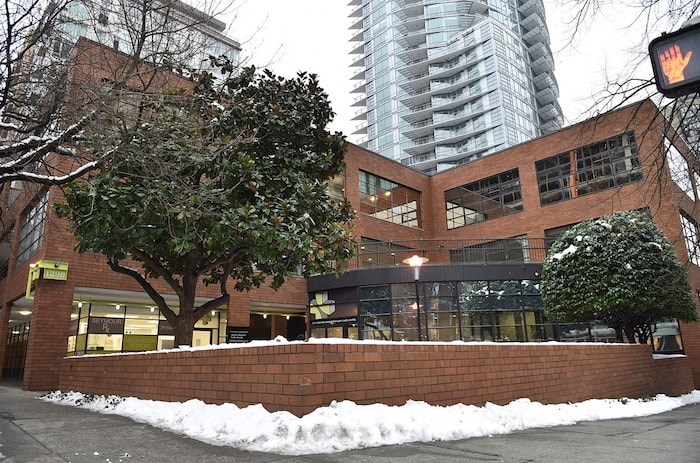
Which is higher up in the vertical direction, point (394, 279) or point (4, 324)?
point (394, 279)

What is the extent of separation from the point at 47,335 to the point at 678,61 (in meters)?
17.5

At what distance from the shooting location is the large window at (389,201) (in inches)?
1049

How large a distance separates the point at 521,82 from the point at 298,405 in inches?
3498

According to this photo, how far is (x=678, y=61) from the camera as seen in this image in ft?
9.35

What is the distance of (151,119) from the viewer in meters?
7.93

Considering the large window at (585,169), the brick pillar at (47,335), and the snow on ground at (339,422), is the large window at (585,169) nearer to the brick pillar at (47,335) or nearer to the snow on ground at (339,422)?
Result: the snow on ground at (339,422)

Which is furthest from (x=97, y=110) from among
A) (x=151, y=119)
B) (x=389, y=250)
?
(x=389, y=250)

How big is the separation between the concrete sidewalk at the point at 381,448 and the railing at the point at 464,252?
15911mm

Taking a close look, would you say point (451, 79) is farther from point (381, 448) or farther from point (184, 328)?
point (381, 448)

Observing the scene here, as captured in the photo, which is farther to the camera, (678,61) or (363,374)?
(363,374)

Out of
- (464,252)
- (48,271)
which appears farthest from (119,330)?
(464,252)

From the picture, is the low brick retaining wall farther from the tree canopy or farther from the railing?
the railing

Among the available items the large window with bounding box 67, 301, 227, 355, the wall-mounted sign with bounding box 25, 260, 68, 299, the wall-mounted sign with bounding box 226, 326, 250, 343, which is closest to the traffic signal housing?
the wall-mounted sign with bounding box 25, 260, 68, 299

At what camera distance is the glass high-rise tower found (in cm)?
8000
